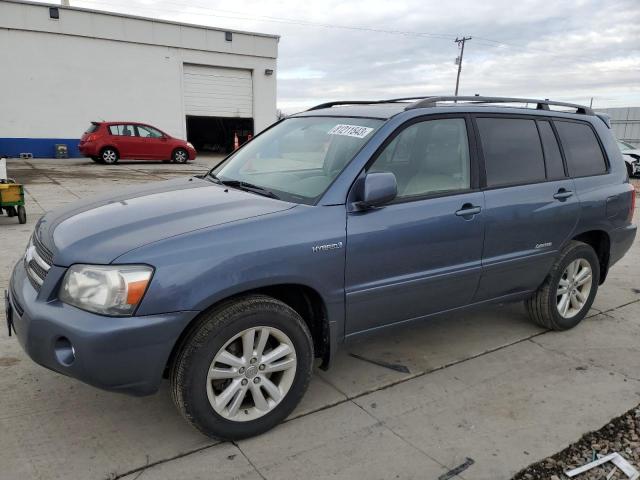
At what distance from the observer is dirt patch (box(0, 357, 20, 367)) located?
3.41m

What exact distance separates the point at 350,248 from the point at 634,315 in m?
3.37

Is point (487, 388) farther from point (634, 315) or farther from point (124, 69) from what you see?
point (124, 69)

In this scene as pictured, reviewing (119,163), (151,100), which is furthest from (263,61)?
(119,163)

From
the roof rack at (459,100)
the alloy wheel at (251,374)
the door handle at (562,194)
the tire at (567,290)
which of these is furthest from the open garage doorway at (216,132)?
the alloy wheel at (251,374)

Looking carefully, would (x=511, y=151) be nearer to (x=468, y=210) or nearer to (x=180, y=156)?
(x=468, y=210)

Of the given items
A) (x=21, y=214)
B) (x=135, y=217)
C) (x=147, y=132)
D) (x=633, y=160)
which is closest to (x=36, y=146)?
(x=147, y=132)

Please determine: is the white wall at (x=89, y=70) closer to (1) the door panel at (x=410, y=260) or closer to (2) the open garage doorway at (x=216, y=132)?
(2) the open garage doorway at (x=216, y=132)

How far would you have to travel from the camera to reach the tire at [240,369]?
8.06 ft

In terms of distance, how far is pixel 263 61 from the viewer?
79.9 feet

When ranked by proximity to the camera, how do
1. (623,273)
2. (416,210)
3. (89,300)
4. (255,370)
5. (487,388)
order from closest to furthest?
(89,300) → (255,370) → (416,210) → (487,388) → (623,273)

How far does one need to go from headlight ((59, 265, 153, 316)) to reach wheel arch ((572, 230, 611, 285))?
3.52 m

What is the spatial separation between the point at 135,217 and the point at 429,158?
1.82 meters

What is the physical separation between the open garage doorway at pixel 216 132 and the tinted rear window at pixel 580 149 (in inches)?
880

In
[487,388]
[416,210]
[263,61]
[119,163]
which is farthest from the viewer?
[263,61]
